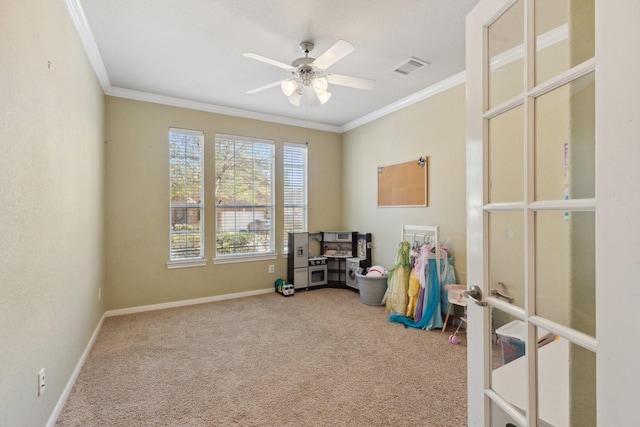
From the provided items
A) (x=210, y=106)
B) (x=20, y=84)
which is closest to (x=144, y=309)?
(x=210, y=106)

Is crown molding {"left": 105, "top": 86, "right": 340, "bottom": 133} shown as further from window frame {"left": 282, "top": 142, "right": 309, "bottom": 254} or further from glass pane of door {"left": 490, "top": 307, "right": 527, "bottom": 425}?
glass pane of door {"left": 490, "top": 307, "right": 527, "bottom": 425}

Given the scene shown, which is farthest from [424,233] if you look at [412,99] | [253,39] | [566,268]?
[566,268]

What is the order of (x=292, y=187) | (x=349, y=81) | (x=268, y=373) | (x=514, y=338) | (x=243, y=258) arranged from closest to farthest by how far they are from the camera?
(x=514, y=338)
(x=268, y=373)
(x=349, y=81)
(x=243, y=258)
(x=292, y=187)

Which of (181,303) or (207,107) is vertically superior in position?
(207,107)

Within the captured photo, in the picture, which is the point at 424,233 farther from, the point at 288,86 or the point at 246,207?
the point at 246,207

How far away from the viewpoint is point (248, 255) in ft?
15.1

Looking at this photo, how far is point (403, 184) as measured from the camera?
4.17m

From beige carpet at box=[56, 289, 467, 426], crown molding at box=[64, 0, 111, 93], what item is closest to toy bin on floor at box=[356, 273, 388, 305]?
beige carpet at box=[56, 289, 467, 426]

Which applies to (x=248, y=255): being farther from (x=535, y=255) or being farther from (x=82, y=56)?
(x=535, y=255)

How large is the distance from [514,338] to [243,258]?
3986 millimetres

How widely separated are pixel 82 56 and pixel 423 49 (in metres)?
3.01

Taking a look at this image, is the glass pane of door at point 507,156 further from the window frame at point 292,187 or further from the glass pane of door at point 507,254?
the window frame at point 292,187

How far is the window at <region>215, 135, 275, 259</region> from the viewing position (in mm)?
4414

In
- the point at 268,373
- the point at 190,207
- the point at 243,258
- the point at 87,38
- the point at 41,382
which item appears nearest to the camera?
the point at 41,382
